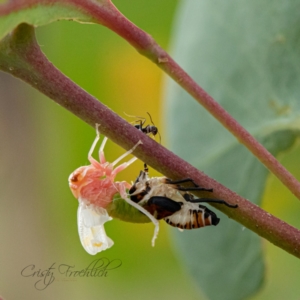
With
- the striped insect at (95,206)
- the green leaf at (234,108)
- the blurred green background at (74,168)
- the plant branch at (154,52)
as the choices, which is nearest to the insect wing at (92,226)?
the striped insect at (95,206)

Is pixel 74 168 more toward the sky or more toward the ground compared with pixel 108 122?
more toward the sky

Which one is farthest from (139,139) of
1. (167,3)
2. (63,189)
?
(63,189)

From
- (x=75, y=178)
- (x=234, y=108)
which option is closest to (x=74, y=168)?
(x=234, y=108)

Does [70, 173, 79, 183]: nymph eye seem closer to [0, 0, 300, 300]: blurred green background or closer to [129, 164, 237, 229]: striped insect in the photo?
[129, 164, 237, 229]: striped insect

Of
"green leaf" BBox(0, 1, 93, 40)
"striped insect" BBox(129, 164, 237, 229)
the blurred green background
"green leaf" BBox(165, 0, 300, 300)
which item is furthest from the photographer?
the blurred green background

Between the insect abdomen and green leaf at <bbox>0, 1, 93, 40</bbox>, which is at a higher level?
the insect abdomen

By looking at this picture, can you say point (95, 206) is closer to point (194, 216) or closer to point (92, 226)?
point (92, 226)

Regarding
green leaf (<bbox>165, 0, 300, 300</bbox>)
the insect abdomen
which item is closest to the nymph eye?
the insect abdomen
